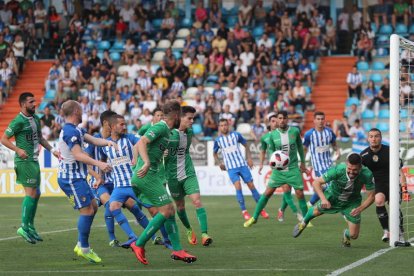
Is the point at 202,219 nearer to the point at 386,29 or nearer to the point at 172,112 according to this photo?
the point at 172,112

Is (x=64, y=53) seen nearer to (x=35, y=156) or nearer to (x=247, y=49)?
(x=247, y=49)

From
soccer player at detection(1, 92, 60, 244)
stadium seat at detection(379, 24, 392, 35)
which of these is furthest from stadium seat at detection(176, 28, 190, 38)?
soccer player at detection(1, 92, 60, 244)

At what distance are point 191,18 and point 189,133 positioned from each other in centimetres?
2524

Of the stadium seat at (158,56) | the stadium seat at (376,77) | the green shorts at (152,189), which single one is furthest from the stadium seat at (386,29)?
the green shorts at (152,189)

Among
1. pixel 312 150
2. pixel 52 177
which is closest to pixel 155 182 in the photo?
pixel 312 150

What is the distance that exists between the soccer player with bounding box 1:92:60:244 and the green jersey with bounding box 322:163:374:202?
14.8 ft

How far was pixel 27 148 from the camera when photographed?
16.1 meters

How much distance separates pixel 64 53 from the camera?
→ 39.0m

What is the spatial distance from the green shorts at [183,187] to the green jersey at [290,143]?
13.4 feet

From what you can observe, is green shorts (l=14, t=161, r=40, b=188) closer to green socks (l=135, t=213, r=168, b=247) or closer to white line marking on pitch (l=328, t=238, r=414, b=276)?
green socks (l=135, t=213, r=168, b=247)

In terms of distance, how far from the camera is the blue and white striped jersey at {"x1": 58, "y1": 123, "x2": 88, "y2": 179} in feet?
42.0

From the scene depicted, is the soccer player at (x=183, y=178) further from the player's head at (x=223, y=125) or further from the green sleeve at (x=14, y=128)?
the player's head at (x=223, y=125)

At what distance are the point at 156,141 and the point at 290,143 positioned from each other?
290 inches

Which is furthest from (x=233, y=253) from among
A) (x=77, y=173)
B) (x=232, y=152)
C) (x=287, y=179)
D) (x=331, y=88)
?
(x=331, y=88)
